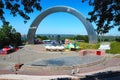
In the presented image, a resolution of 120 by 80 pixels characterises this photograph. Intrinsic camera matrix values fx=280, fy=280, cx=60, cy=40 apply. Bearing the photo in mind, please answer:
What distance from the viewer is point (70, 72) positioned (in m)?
24.6

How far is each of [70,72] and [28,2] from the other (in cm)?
1470

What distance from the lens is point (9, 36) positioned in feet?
179

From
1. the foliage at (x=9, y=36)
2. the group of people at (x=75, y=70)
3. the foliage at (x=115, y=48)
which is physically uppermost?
the foliage at (x=9, y=36)

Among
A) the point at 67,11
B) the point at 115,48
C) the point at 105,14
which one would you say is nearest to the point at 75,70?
the point at 105,14

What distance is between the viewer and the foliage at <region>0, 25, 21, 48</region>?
52.0 m

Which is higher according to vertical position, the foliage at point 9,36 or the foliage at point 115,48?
the foliage at point 9,36

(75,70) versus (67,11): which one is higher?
(67,11)

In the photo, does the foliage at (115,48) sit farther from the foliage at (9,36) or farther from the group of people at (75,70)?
the foliage at (9,36)

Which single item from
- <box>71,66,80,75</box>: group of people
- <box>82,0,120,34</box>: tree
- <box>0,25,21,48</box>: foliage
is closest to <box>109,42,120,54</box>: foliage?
<box>71,66,80,75</box>: group of people

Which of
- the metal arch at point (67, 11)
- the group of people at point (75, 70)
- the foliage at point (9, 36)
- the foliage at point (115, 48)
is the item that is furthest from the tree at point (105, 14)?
the foliage at point (9, 36)

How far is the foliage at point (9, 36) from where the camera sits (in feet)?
171

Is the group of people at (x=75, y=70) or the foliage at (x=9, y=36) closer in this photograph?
the group of people at (x=75, y=70)

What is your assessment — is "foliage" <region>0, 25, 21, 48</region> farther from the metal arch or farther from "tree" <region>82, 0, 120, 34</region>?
"tree" <region>82, 0, 120, 34</region>

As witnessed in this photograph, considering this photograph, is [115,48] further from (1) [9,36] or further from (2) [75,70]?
(1) [9,36]
